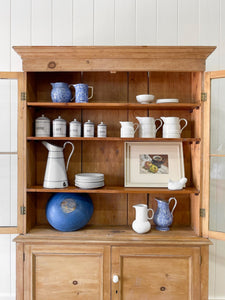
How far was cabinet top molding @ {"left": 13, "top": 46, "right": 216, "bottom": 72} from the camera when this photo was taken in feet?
5.14

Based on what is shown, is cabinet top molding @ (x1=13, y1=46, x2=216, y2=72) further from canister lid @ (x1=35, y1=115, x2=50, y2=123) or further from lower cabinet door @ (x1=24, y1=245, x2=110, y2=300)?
lower cabinet door @ (x1=24, y1=245, x2=110, y2=300)

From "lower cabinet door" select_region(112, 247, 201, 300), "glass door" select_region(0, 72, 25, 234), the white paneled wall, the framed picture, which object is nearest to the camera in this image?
"lower cabinet door" select_region(112, 247, 201, 300)

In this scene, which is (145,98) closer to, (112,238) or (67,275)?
(112,238)

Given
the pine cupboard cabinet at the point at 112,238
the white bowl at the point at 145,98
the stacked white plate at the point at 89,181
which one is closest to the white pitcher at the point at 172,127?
the pine cupboard cabinet at the point at 112,238

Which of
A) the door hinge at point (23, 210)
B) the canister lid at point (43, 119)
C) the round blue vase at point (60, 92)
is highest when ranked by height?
the round blue vase at point (60, 92)

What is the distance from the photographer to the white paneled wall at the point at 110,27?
75.3 inches

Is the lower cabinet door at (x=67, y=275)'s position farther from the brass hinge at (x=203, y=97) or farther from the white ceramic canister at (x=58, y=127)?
the brass hinge at (x=203, y=97)

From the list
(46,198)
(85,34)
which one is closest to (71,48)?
(85,34)

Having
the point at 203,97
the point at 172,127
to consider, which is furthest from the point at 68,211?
the point at 203,97

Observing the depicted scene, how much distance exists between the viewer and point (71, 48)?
156 cm

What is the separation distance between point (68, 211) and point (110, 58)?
105cm

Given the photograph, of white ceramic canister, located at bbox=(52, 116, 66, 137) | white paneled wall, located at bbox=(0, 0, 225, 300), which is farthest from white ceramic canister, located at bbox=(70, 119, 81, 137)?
white paneled wall, located at bbox=(0, 0, 225, 300)

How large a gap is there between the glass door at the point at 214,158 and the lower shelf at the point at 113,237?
0.14 meters

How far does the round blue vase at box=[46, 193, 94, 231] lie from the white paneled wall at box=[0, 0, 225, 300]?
0.57m
